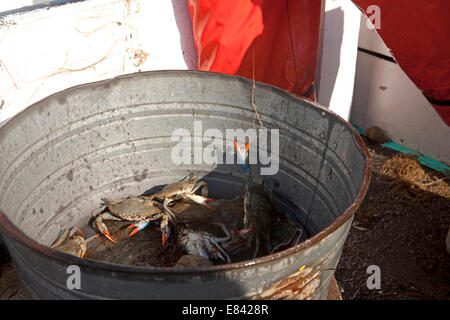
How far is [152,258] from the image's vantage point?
2314 millimetres

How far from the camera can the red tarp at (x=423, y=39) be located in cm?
209

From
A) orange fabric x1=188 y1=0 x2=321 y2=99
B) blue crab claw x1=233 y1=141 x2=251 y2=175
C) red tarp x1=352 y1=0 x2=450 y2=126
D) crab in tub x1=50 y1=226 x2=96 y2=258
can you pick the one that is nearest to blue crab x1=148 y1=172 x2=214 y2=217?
blue crab claw x1=233 y1=141 x2=251 y2=175

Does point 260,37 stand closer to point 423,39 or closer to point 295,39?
point 295,39

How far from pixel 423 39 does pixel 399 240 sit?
128cm

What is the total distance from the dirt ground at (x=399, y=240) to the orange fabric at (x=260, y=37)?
1.04m

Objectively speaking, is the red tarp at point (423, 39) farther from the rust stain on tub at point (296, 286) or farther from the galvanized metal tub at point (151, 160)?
the rust stain on tub at point (296, 286)

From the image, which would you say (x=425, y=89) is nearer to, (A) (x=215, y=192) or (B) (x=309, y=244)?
(A) (x=215, y=192)

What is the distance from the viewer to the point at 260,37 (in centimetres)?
269

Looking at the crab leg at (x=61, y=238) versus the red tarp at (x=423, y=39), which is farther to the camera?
the crab leg at (x=61, y=238)

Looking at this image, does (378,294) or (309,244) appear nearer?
(309,244)

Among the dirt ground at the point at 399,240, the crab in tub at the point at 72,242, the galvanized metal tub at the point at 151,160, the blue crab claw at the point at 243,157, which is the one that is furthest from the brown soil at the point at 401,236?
the crab in tub at the point at 72,242

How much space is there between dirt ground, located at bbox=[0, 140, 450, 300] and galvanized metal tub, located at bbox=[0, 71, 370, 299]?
553mm
